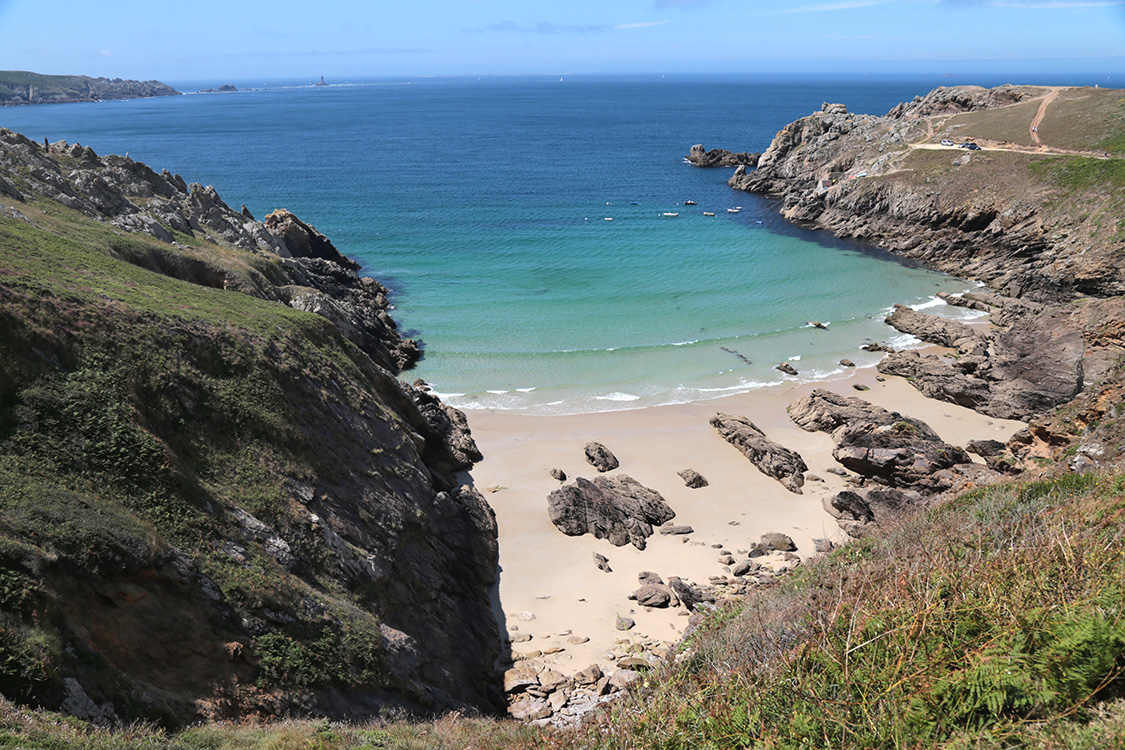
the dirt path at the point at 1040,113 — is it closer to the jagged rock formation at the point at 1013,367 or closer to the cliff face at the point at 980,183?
the cliff face at the point at 980,183

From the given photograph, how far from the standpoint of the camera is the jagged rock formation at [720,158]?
114 metres

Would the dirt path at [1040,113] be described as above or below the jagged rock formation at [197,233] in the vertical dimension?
above

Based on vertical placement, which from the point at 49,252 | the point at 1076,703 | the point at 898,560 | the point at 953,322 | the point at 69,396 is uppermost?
the point at 49,252

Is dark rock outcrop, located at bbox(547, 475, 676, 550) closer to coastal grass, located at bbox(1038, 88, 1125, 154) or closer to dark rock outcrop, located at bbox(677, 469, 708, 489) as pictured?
dark rock outcrop, located at bbox(677, 469, 708, 489)

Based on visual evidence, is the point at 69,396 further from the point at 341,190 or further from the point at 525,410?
the point at 341,190

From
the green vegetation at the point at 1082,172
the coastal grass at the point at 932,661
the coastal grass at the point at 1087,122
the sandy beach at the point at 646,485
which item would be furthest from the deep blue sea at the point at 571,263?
the coastal grass at the point at 1087,122

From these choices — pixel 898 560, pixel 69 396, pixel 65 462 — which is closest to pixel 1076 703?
pixel 898 560

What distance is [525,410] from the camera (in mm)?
34156

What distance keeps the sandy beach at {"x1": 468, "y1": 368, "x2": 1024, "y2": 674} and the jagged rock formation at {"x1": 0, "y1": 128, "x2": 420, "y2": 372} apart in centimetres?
952

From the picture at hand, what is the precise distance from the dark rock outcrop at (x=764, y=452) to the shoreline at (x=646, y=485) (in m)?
0.36

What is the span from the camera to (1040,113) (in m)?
79.3

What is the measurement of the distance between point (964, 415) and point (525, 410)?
22664mm

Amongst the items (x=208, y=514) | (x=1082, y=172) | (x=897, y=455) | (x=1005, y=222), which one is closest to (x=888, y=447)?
(x=897, y=455)

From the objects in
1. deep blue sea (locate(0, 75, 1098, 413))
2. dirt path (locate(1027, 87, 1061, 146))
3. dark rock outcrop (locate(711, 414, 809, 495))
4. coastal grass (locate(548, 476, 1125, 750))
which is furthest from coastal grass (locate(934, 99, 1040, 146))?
coastal grass (locate(548, 476, 1125, 750))
